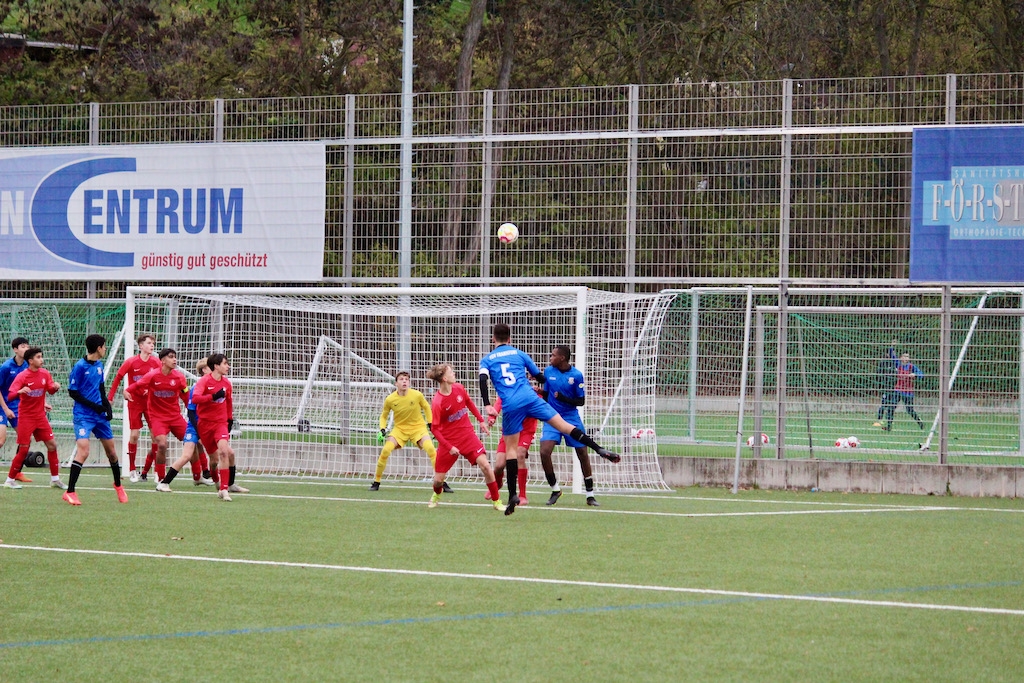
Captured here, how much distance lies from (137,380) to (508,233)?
16.8ft

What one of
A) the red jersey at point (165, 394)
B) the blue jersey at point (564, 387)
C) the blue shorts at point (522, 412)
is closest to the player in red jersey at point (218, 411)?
the red jersey at point (165, 394)

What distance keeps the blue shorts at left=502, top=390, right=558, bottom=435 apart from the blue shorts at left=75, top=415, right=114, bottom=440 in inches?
171

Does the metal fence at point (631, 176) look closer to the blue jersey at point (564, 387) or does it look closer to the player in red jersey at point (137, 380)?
the player in red jersey at point (137, 380)

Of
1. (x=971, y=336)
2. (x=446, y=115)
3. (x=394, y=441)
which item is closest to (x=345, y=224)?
(x=446, y=115)

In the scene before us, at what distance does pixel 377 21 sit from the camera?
3934 centimetres

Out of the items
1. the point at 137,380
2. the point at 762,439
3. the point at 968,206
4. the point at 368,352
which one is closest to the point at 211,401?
the point at 137,380

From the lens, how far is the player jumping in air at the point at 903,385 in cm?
1675

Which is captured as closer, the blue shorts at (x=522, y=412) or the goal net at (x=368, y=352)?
the blue shorts at (x=522, y=412)

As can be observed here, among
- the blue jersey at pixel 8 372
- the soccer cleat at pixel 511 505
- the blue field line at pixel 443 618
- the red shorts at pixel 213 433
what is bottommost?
the soccer cleat at pixel 511 505

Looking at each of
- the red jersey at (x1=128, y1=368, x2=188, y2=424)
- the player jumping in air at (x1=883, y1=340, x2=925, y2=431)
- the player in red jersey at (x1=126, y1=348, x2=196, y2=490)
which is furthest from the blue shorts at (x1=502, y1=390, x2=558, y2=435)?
the player jumping in air at (x1=883, y1=340, x2=925, y2=431)

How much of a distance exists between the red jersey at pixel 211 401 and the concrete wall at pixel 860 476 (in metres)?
5.51

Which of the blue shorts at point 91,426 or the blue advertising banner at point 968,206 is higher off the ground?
the blue advertising banner at point 968,206

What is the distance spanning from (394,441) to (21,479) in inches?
182

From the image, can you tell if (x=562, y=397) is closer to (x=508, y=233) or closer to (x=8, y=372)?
(x=508, y=233)
